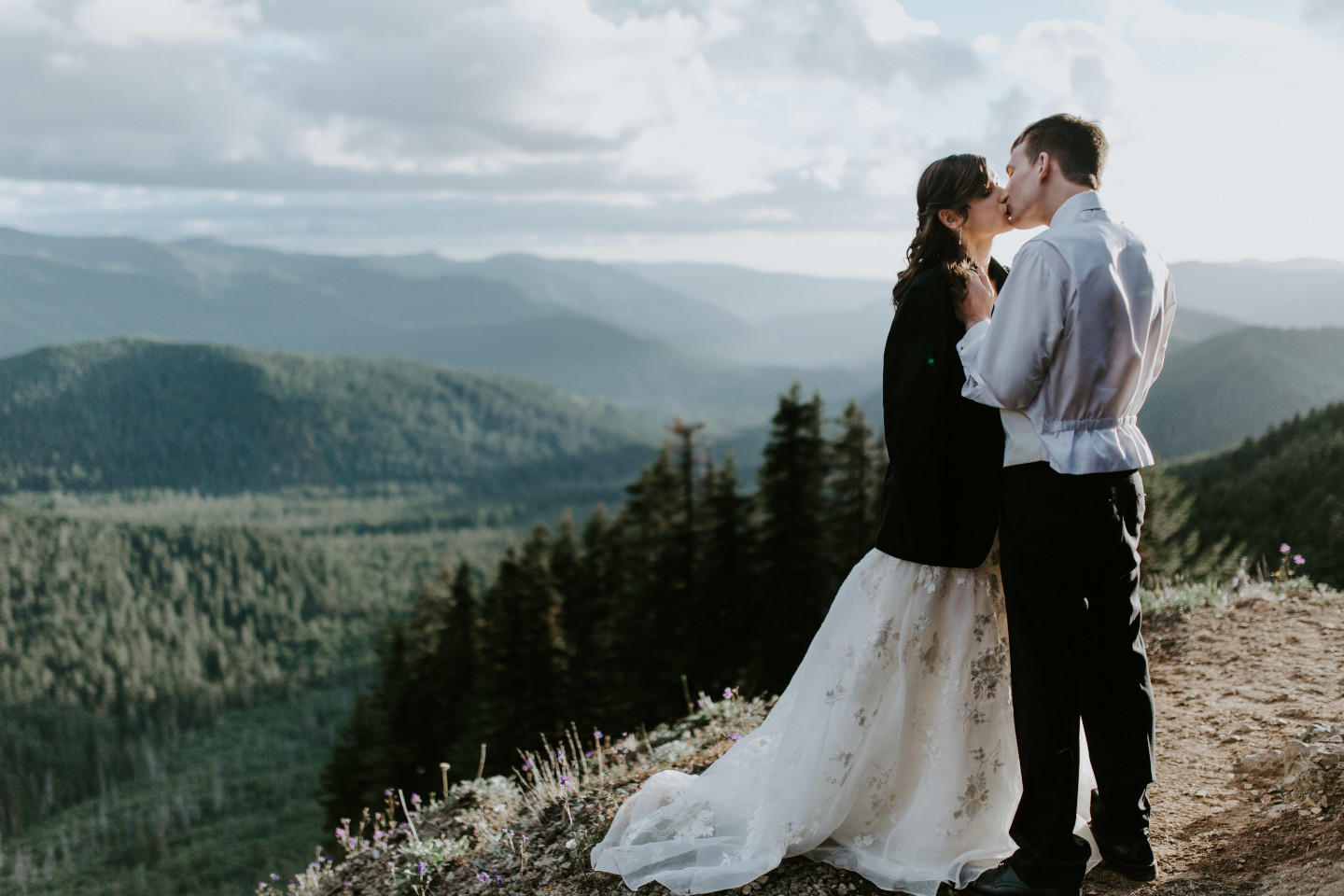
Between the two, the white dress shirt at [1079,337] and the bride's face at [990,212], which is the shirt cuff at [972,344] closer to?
the white dress shirt at [1079,337]

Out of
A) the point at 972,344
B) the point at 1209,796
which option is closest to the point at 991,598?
the point at 972,344

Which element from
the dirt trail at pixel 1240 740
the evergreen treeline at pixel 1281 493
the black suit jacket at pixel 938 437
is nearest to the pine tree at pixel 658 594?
Answer: the evergreen treeline at pixel 1281 493

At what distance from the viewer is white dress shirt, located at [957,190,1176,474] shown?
3361mm

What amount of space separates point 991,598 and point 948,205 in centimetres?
192

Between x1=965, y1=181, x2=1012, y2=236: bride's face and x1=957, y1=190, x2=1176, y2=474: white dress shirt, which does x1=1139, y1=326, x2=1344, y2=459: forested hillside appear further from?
x1=957, y1=190, x2=1176, y2=474: white dress shirt

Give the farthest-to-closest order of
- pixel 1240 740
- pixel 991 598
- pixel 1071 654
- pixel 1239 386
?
pixel 1239 386 → pixel 1240 740 → pixel 991 598 → pixel 1071 654

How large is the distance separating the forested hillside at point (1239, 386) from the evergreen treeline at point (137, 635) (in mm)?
154874

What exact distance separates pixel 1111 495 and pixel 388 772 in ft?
114

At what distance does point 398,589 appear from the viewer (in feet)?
575

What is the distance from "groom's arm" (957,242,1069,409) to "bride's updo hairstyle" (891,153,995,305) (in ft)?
1.43

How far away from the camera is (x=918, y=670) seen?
13.3 ft

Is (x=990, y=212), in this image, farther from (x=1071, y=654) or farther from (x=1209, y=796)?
(x=1209, y=796)

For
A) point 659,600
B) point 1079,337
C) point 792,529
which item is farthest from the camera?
point 659,600

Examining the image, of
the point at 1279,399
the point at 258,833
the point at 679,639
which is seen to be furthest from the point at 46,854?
the point at 1279,399
